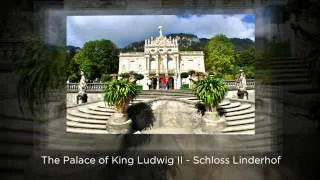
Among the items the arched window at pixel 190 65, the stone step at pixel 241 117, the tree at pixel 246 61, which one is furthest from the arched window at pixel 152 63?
the stone step at pixel 241 117

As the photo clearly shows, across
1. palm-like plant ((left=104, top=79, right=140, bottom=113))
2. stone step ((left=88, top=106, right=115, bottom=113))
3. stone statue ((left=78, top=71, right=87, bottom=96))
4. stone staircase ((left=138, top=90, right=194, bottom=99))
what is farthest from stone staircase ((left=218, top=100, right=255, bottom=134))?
stone statue ((left=78, top=71, right=87, bottom=96))

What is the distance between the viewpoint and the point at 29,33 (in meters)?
3.43

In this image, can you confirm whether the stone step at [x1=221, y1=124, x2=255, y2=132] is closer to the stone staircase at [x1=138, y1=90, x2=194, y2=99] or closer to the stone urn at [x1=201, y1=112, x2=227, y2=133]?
the stone urn at [x1=201, y1=112, x2=227, y2=133]

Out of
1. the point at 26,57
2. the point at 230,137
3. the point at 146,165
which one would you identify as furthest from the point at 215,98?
the point at 26,57

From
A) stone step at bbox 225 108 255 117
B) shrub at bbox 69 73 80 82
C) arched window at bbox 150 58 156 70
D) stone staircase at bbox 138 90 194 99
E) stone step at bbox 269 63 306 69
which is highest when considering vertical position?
arched window at bbox 150 58 156 70

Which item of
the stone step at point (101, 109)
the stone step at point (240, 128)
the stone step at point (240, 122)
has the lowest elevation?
the stone step at point (240, 128)

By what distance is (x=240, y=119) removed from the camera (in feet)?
11.5

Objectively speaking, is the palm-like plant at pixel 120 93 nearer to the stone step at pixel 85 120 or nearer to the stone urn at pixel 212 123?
the stone step at pixel 85 120

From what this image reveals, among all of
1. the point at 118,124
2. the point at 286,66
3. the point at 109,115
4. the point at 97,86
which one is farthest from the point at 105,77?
the point at 286,66

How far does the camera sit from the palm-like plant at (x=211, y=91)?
138 inches

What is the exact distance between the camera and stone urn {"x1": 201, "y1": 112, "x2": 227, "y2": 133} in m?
3.47

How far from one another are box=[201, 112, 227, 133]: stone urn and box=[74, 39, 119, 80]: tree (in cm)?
102

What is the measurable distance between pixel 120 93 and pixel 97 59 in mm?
411

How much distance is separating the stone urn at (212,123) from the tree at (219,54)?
1.52 feet
